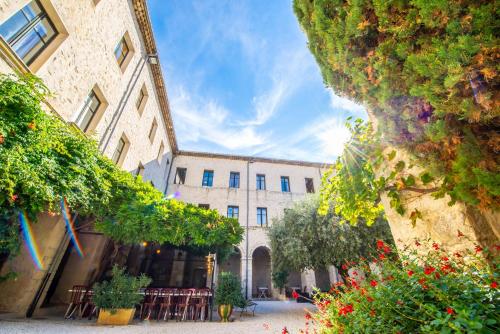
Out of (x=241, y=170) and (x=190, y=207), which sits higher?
(x=241, y=170)

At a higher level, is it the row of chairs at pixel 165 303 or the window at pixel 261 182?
the window at pixel 261 182

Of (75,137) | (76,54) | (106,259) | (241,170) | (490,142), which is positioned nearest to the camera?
(490,142)

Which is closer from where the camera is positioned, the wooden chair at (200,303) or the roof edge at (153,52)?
the wooden chair at (200,303)

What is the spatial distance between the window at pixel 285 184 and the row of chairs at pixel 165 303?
479 inches

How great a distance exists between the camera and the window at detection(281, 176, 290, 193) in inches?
769

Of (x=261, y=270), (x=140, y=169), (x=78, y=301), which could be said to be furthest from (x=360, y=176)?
(x=261, y=270)

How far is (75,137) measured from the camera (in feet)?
19.3

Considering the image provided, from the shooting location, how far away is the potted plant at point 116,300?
646 centimetres

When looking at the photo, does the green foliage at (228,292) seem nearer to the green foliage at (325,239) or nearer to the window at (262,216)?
the green foliage at (325,239)

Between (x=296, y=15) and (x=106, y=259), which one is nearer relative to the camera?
(x=296, y=15)

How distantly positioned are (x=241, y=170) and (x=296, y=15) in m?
16.6

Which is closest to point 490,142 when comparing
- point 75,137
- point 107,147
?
point 75,137

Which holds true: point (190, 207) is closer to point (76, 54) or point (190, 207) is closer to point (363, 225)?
point (76, 54)

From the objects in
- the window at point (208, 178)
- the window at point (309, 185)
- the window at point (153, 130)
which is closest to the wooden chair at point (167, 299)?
the window at point (153, 130)
